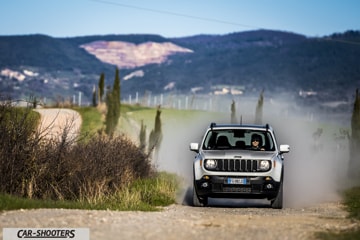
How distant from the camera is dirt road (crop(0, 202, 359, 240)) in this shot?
1573cm

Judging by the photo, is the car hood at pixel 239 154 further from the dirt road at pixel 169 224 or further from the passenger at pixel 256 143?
the dirt road at pixel 169 224

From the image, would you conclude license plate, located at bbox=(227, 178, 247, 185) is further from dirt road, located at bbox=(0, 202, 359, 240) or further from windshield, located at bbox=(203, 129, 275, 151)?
dirt road, located at bbox=(0, 202, 359, 240)

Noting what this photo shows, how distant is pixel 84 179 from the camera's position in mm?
26062

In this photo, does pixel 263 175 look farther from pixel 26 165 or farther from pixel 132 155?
pixel 132 155

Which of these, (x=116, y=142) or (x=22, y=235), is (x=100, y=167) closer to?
(x=116, y=142)

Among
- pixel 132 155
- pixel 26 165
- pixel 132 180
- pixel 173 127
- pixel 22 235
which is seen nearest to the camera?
pixel 22 235

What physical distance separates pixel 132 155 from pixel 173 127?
309 ft

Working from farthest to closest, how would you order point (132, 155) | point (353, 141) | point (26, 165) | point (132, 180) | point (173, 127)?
1. point (173, 127)
2. point (353, 141)
3. point (132, 155)
4. point (132, 180)
5. point (26, 165)

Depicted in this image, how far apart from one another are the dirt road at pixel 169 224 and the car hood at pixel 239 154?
5.09 m

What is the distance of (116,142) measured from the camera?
33.0m

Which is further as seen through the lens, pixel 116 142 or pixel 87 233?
pixel 116 142

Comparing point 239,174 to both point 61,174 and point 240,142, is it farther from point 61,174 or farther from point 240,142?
point 61,174

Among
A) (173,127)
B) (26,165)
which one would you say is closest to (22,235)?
(26,165)

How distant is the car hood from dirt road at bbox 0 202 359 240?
16.7 feet
